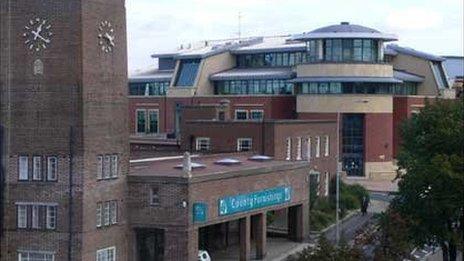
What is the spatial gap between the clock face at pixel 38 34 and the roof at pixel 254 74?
53638 millimetres

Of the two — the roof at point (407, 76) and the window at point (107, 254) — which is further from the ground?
the roof at point (407, 76)

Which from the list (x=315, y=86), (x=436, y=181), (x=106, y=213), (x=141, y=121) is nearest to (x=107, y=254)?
(x=106, y=213)

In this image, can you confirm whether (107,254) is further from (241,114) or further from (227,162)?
(241,114)

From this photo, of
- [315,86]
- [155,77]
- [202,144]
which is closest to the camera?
[202,144]

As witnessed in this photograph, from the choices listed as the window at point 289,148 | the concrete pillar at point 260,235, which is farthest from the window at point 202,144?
the concrete pillar at point 260,235

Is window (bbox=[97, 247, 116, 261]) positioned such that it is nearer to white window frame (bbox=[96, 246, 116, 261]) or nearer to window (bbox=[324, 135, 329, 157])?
white window frame (bbox=[96, 246, 116, 261])

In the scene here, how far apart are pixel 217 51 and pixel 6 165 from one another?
61157mm

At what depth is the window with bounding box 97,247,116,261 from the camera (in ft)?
142

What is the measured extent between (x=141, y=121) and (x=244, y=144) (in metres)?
43.6

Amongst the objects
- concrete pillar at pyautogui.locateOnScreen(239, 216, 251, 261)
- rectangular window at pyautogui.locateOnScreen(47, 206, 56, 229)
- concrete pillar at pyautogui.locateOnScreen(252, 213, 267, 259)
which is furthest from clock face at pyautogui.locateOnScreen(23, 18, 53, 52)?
concrete pillar at pyautogui.locateOnScreen(252, 213, 267, 259)

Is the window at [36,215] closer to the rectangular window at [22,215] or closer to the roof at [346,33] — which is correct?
the rectangular window at [22,215]

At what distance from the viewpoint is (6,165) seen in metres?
43.0

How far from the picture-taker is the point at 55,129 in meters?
42.5

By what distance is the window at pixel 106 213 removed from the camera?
1700 inches
